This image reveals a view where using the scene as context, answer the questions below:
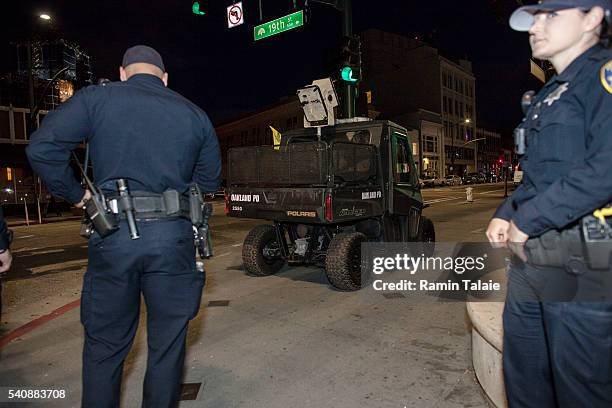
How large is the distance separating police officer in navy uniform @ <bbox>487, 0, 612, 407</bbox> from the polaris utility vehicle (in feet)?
11.6

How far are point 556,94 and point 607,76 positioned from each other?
0.62ft

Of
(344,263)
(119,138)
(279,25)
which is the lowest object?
(344,263)

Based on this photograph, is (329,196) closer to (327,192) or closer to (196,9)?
(327,192)

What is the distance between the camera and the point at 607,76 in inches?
61.5

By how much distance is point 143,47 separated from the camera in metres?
2.52

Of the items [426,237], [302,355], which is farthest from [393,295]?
[426,237]

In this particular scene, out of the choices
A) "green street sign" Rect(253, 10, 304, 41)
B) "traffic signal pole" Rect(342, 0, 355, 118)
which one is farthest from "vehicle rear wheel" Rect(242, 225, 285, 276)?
"green street sign" Rect(253, 10, 304, 41)

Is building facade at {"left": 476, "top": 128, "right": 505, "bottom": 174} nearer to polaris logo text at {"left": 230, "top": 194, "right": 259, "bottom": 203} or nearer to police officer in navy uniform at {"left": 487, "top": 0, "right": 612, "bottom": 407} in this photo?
polaris logo text at {"left": 230, "top": 194, "right": 259, "bottom": 203}

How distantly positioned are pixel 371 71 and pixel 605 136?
70411mm

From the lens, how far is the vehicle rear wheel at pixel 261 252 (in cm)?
643

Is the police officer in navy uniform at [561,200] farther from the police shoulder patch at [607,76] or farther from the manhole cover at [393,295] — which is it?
the manhole cover at [393,295]

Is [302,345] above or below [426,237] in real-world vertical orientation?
below

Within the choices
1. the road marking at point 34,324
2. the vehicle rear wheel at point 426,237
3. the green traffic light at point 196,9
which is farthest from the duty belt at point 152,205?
the green traffic light at point 196,9

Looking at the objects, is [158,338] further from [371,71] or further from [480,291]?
[371,71]
